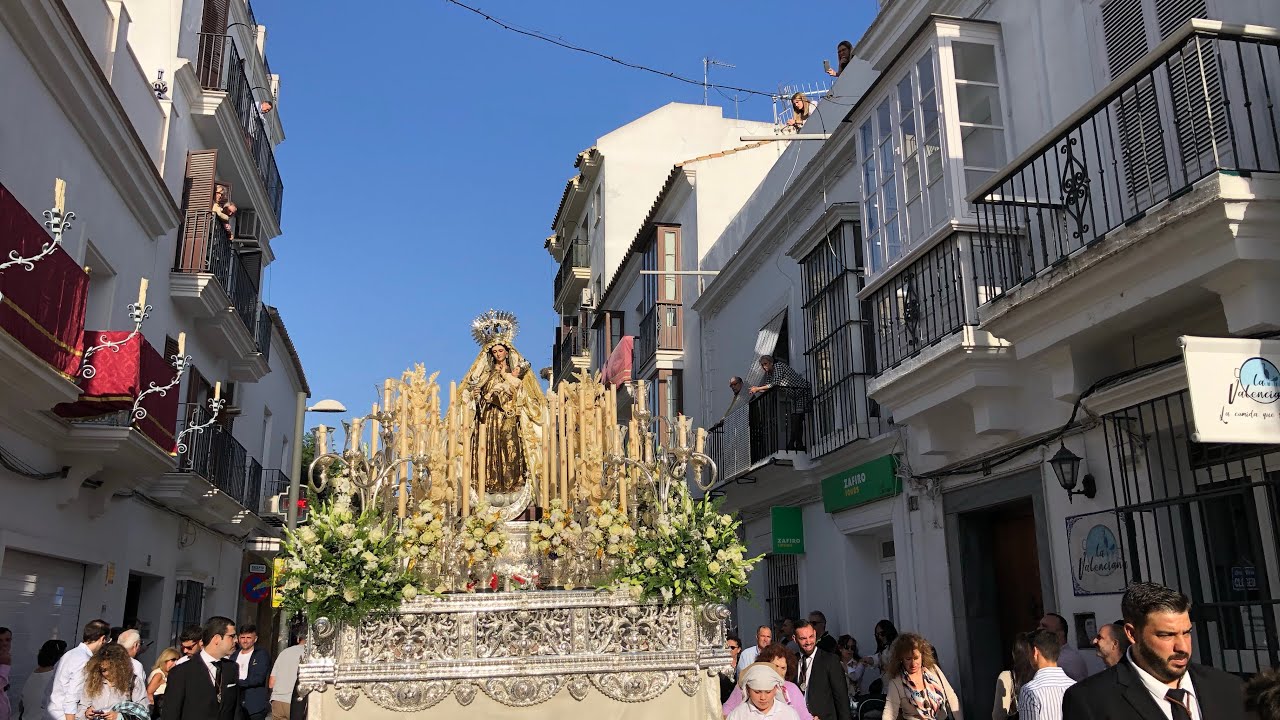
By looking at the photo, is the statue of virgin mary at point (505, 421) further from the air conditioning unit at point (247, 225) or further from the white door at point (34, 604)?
the air conditioning unit at point (247, 225)

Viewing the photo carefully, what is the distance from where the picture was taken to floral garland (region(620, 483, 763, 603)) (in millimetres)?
6164

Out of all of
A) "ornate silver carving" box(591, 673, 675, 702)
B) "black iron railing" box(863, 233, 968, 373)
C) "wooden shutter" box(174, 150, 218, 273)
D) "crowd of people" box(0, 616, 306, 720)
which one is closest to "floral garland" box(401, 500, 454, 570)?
"crowd of people" box(0, 616, 306, 720)

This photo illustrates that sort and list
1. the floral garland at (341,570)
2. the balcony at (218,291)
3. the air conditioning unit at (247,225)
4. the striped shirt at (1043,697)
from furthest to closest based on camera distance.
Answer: the air conditioning unit at (247,225), the balcony at (218,291), the floral garland at (341,570), the striped shirt at (1043,697)

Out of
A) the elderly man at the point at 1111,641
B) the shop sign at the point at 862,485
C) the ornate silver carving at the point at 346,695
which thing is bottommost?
the ornate silver carving at the point at 346,695

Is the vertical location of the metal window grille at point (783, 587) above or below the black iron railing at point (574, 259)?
below

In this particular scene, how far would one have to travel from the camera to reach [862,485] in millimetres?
11180

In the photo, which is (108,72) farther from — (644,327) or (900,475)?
(644,327)

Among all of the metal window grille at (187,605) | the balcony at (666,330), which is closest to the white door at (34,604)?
the metal window grille at (187,605)

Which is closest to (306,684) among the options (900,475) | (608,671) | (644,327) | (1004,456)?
(608,671)

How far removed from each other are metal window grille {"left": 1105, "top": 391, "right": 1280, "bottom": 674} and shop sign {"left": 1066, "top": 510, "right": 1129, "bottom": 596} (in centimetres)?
9

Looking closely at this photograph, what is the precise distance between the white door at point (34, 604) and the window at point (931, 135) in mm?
8511

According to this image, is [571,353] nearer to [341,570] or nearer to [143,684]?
[143,684]

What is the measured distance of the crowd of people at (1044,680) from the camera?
2998 millimetres

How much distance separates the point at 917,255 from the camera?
895 centimetres
